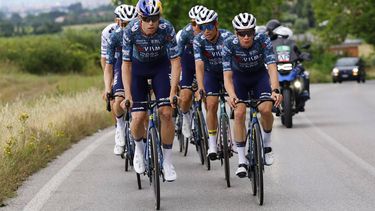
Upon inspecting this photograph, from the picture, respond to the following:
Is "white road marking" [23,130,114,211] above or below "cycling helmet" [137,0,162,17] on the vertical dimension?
below

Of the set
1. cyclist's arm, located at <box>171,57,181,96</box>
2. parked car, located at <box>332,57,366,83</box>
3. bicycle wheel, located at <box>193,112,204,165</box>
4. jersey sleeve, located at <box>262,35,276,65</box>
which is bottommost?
parked car, located at <box>332,57,366,83</box>

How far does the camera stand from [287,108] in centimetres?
1784

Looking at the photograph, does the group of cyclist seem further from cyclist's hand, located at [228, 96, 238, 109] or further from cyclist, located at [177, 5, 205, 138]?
cyclist, located at [177, 5, 205, 138]

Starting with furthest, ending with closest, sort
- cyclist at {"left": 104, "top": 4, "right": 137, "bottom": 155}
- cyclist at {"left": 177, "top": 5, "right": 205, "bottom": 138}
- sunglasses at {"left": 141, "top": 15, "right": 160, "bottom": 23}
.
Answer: cyclist at {"left": 177, "top": 5, "right": 205, "bottom": 138} < cyclist at {"left": 104, "top": 4, "right": 137, "bottom": 155} < sunglasses at {"left": 141, "top": 15, "right": 160, "bottom": 23}

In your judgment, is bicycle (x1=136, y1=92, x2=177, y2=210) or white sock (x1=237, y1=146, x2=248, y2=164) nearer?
bicycle (x1=136, y1=92, x2=177, y2=210)

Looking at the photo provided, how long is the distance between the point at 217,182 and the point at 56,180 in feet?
6.39

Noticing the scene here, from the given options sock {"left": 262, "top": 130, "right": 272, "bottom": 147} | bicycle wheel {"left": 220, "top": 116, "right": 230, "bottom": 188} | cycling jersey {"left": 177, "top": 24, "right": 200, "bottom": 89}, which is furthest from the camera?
cycling jersey {"left": 177, "top": 24, "right": 200, "bottom": 89}

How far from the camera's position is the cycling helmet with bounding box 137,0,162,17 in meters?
9.23

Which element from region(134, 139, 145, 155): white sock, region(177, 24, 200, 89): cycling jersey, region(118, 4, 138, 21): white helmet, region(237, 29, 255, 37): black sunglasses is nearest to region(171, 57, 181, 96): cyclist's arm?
region(237, 29, 255, 37): black sunglasses

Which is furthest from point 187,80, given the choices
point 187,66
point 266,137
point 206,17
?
point 266,137

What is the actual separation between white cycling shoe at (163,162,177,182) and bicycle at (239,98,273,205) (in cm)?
78

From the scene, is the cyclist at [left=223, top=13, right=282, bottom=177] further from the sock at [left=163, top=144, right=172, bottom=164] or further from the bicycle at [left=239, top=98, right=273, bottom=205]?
the sock at [left=163, top=144, right=172, bottom=164]

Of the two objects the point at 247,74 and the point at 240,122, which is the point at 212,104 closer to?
the point at 247,74

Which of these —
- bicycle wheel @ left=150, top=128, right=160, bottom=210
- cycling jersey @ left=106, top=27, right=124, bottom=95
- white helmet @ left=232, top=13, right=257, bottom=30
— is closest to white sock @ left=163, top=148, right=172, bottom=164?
bicycle wheel @ left=150, top=128, right=160, bottom=210
